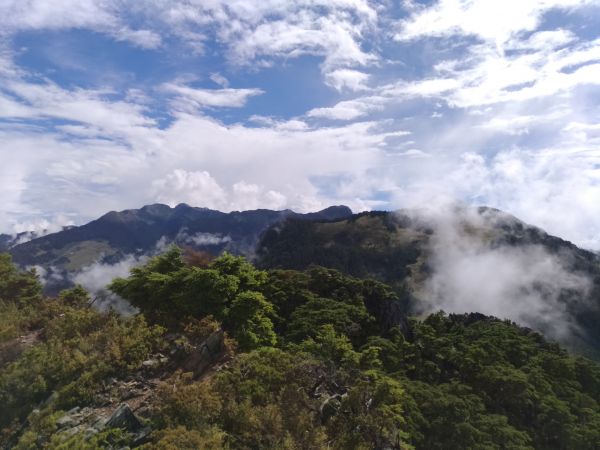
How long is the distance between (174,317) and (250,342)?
178 inches

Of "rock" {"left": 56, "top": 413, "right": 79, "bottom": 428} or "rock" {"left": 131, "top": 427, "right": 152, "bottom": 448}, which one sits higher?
"rock" {"left": 56, "top": 413, "right": 79, "bottom": 428}

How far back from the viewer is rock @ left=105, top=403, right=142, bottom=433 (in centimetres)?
1506

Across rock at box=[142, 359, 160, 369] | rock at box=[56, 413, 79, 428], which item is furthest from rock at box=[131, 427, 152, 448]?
rock at box=[142, 359, 160, 369]

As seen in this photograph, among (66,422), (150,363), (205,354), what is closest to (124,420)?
(66,422)

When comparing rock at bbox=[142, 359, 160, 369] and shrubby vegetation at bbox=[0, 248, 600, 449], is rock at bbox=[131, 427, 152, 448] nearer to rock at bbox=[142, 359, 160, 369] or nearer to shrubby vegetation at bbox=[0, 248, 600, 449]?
shrubby vegetation at bbox=[0, 248, 600, 449]

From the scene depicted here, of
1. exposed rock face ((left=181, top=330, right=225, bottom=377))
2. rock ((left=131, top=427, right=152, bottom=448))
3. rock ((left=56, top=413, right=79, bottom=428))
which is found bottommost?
rock ((left=131, top=427, right=152, bottom=448))

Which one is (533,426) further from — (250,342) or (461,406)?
(250,342)

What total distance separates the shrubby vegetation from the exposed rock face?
351 millimetres

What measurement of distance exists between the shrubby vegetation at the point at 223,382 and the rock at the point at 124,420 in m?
0.42

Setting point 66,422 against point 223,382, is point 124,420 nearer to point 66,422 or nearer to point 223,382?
point 66,422

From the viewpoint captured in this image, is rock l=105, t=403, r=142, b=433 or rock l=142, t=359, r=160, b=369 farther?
rock l=142, t=359, r=160, b=369

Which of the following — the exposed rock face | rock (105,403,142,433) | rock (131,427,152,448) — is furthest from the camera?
the exposed rock face

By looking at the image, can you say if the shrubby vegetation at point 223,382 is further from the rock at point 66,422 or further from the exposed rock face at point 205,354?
the exposed rock face at point 205,354

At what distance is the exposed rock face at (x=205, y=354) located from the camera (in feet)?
64.8
